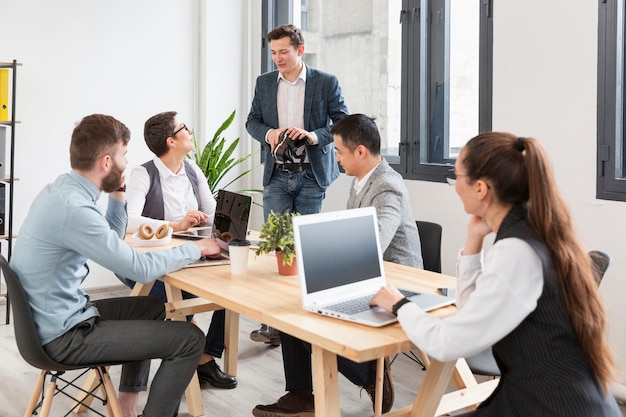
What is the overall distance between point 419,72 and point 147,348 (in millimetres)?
2785

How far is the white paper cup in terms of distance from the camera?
271 cm

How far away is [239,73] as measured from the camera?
20.8 feet

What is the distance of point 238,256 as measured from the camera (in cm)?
271

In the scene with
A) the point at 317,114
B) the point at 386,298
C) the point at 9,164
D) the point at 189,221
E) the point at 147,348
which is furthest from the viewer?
the point at 9,164

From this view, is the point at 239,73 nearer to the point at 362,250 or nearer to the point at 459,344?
the point at 362,250

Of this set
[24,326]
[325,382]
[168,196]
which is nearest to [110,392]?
[24,326]

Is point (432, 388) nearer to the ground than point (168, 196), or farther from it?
nearer to the ground

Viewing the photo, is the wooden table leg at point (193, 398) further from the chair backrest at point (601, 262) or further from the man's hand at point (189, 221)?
the chair backrest at point (601, 262)

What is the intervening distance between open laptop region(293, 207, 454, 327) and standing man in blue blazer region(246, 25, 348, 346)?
1701 millimetres

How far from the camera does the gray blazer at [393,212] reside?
298cm

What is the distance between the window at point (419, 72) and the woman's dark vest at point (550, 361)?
253 cm

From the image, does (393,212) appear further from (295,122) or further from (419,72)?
(419,72)

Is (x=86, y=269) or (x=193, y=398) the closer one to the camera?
(x=86, y=269)

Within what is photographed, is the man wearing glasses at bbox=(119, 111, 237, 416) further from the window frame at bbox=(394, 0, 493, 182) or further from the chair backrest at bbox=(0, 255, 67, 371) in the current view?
the window frame at bbox=(394, 0, 493, 182)
